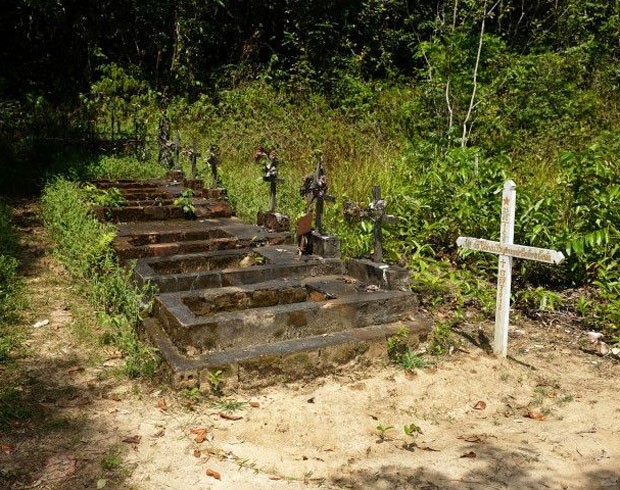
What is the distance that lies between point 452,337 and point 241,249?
259 cm

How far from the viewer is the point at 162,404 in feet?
12.2

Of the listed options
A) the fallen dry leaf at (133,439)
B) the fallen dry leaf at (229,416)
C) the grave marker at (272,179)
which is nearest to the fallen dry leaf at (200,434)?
the fallen dry leaf at (229,416)

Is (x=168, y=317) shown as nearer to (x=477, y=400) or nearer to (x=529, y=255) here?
(x=477, y=400)

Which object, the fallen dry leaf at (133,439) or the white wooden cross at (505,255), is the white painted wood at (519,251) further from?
the fallen dry leaf at (133,439)

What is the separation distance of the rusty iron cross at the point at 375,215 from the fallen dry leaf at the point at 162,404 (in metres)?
2.42

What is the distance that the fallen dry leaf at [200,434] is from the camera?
3.34 metres

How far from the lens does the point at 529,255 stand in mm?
4203

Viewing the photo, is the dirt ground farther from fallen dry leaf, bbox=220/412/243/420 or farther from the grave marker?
the grave marker

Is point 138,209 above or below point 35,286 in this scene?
above

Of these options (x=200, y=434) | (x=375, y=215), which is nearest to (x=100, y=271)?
(x=375, y=215)

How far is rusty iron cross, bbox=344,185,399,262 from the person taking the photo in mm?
5137

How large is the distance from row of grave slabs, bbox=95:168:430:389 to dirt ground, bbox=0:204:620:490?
17 cm

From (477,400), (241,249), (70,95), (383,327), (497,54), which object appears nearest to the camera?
(477,400)

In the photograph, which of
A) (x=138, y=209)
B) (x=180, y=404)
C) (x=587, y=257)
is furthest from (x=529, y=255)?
(x=138, y=209)
